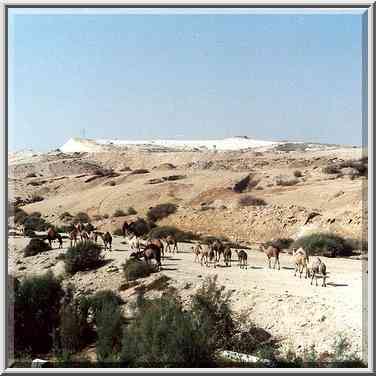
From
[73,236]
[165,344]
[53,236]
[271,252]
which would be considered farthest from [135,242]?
[271,252]

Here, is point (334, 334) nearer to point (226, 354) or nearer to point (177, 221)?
point (226, 354)

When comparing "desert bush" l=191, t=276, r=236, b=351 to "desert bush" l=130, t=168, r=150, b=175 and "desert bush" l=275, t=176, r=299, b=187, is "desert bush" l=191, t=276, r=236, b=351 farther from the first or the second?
"desert bush" l=130, t=168, r=150, b=175

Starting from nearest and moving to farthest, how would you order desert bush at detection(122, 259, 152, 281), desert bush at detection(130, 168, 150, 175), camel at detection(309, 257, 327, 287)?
1. camel at detection(309, 257, 327, 287)
2. desert bush at detection(122, 259, 152, 281)
3. desert bush at detection(130, 168, 150, 175)

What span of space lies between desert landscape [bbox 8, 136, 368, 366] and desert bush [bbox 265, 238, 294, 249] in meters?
0.05

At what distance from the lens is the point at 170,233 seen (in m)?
9.66

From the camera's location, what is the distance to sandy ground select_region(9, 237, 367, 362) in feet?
28.8

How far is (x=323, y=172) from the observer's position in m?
9.59

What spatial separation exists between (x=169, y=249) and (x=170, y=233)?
202 mm

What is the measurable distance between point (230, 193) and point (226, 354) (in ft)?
7.20

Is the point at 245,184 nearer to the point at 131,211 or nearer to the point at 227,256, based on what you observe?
the point at 227,256

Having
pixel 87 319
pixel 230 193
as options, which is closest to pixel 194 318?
pixel 87 319

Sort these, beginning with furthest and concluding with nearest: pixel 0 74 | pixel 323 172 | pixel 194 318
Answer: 1. pixel 323 172
2. pixel 194 318
3. pixel 0 74

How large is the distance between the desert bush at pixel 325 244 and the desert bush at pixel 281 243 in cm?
6

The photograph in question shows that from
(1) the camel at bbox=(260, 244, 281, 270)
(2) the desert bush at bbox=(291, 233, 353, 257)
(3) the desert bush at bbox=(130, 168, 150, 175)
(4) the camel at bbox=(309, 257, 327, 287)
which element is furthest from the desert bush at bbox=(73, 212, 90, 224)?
(4) the camel at bbox=(309, 257, 327, 287)
